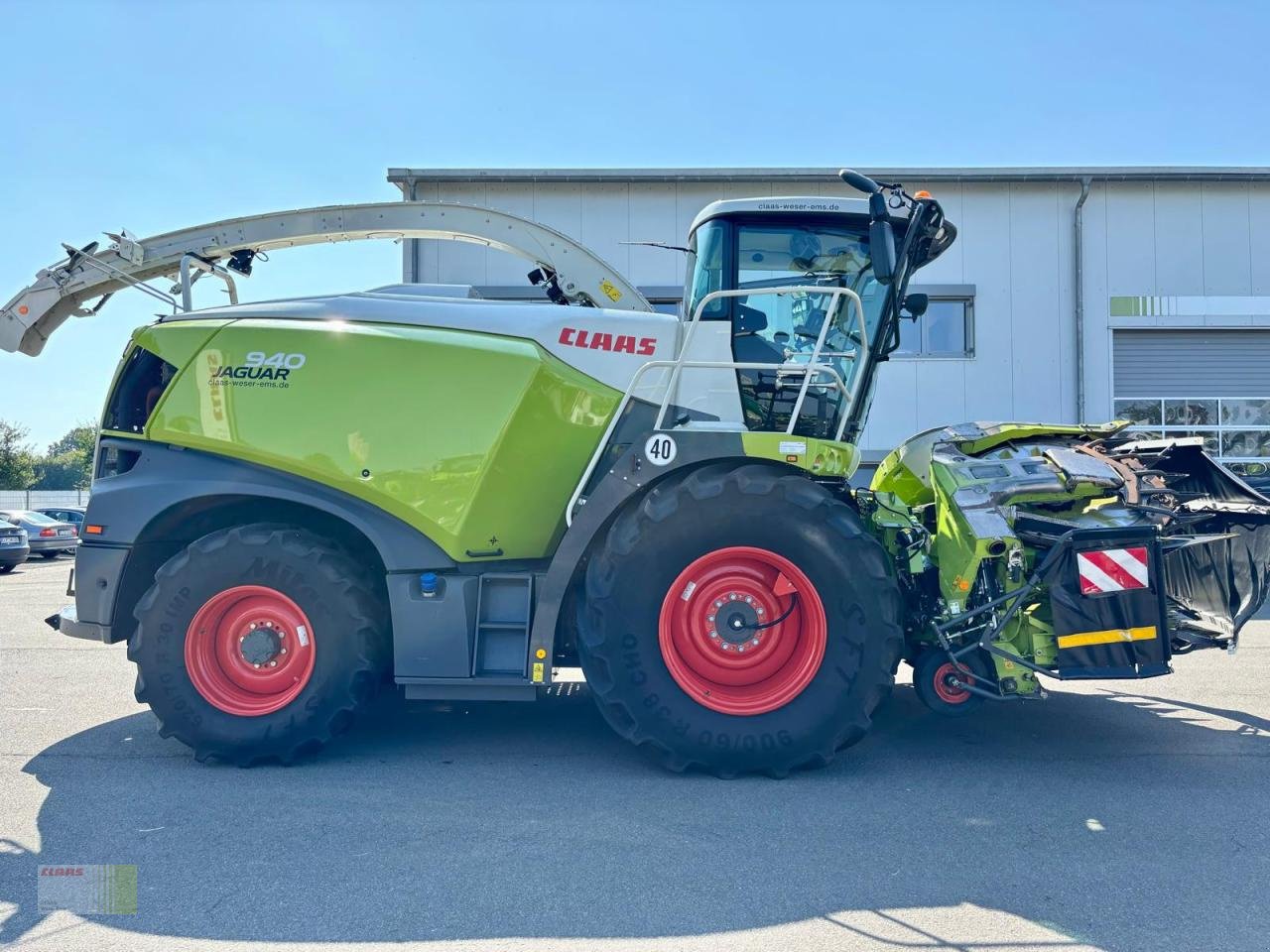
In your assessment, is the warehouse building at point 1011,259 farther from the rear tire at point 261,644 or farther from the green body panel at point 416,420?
the rear tire at point 261,644

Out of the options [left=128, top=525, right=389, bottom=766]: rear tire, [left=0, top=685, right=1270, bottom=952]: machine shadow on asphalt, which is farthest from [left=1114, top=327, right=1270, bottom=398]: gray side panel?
[left=128, top=525, right=389, bottom=766]: rear tire

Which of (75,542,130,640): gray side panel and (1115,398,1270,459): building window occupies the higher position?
(1115,398,1270,459): building window

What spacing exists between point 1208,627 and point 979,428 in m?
1.54

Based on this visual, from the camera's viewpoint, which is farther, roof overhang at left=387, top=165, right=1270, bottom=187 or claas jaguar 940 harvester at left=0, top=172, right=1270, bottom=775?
roof overhang at left=387, top=165, right=1270, bottom=187

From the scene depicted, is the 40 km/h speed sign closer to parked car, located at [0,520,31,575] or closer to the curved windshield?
the curved windshield

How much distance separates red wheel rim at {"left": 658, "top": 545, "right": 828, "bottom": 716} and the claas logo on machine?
1196mm

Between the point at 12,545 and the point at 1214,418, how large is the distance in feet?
73.3

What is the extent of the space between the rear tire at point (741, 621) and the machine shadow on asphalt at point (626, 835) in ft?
0.75

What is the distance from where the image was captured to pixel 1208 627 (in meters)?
4.45

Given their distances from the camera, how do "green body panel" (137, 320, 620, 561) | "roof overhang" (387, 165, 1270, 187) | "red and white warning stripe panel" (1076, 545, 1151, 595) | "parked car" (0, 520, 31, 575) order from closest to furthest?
"red and white warning stripe panel" (1076, 545, 1151, 595) < "green body panel" (137, 320, 620, 561) < "roof overhang" (387, 165, 1270, 187) < "parked car" (0, 520, 31, 575)

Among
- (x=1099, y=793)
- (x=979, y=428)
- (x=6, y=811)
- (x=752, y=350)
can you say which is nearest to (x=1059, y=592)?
(x=1099, y=793)

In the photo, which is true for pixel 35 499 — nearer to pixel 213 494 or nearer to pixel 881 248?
pixel 213 494

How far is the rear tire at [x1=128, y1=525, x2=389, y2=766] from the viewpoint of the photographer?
447 cm

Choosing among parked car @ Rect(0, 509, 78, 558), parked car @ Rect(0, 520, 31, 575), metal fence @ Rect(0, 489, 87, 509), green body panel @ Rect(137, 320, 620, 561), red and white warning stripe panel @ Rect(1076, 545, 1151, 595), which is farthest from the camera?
metal fence @ Rect(0, 489, 87, 509)
